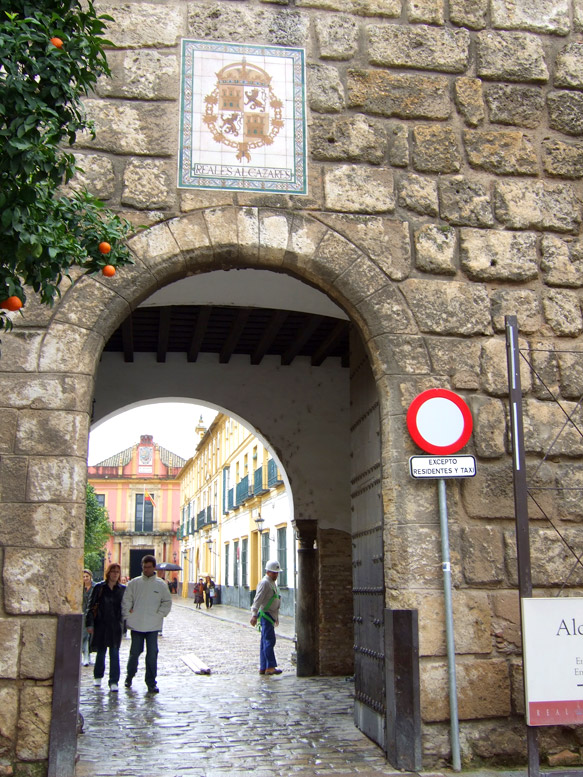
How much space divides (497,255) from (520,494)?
1.91 metres

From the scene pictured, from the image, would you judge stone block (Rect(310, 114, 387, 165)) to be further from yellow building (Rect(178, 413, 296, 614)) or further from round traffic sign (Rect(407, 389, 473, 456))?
yellow building (Rect(178, 413, 296, 614))

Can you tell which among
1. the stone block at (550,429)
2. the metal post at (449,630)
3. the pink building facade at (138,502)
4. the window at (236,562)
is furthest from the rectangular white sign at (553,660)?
the pink building facade at (138,502)

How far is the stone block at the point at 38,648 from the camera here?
15.0 ft

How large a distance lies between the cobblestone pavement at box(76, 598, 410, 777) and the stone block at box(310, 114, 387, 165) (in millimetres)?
3709

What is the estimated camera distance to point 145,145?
5.37 meters

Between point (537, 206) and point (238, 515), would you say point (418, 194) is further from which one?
point (238, 515)

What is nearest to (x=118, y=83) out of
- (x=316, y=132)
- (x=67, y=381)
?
(x=316, y=132)

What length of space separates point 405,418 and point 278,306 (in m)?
3.00

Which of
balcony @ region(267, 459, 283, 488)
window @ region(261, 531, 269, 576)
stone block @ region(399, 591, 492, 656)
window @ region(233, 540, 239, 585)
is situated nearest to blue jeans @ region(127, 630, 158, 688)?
stone block @ region(399, 591, 492, 656)

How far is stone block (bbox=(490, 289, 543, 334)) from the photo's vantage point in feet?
18.1

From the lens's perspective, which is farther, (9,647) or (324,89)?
(324,89)

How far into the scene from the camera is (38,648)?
15.1ft

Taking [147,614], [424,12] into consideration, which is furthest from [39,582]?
[424,12]

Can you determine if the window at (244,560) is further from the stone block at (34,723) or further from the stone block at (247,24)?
the stone block at (34,723)
